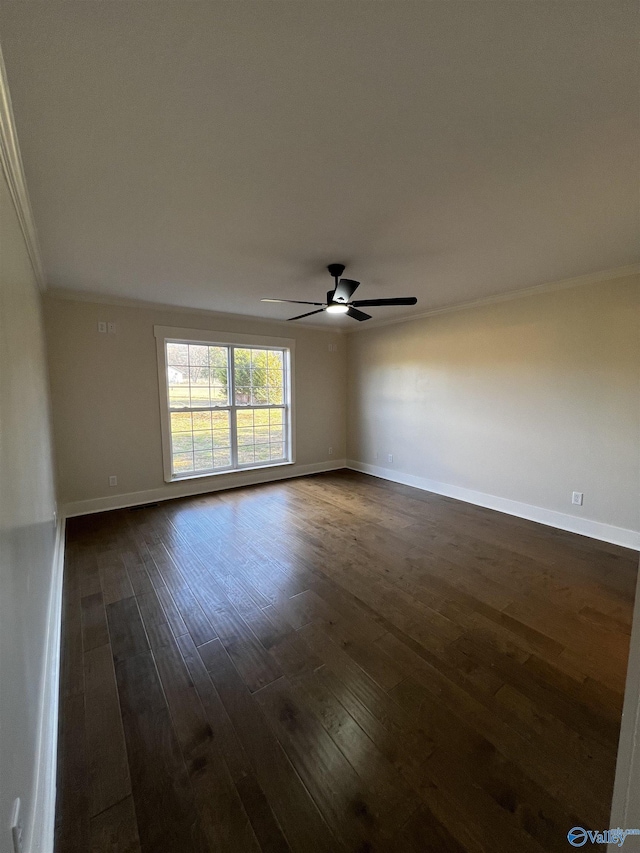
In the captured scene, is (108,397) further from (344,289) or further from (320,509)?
(344,289)

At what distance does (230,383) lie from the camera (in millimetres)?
4848

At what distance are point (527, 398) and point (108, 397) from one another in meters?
4.84

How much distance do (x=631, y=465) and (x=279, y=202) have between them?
3647mm

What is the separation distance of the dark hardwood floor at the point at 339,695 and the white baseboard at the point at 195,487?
101cm

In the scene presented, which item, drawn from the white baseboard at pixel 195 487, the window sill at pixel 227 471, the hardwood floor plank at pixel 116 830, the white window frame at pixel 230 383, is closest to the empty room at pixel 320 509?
the hardwood floor plank at pixel 116 830

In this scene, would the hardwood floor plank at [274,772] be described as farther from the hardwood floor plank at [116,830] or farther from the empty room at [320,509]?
the hardwood floor plank at [116,830]

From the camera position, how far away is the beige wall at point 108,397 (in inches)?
143

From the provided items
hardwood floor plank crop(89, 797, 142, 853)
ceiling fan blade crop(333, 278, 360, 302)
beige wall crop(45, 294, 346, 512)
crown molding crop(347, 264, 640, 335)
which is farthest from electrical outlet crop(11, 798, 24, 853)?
crown molding crop(347, 264, 640, 335)

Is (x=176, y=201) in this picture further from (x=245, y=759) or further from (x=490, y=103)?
(x=245, y=759)

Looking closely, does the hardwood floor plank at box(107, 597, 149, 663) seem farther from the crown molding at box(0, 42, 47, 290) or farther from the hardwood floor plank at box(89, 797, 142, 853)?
the crown molding at box(0, 42, 47, 290)

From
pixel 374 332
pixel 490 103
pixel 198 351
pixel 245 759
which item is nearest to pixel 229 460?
pixel 198 351

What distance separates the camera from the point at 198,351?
459 cm

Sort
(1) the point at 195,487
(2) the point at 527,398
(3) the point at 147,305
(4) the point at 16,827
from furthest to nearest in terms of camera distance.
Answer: (1) the point at 195,487, (3) the point at 147,305, (2) the point at 527,398, (4) the point at 16,827

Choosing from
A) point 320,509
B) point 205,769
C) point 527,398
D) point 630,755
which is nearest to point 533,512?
point 527,398
